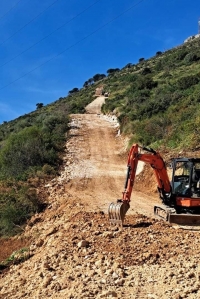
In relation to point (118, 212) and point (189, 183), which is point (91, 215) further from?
point (189, 183)

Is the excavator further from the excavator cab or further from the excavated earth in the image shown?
the excavated earth

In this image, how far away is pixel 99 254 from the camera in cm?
944

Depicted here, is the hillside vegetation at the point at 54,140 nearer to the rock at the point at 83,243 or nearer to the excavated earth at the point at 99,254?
the excavated earth at the point at 99,254

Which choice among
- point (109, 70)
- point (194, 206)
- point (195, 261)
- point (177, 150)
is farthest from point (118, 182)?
point (109, 70)

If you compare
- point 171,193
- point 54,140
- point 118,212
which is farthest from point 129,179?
point 54,140

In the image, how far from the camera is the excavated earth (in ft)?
25.2

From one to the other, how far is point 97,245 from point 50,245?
190 centimetres

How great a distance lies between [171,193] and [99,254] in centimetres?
378

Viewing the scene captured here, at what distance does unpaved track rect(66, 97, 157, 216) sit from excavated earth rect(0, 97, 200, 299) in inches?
5.3

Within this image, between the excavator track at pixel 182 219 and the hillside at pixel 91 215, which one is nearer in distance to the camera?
the hillside at pixel 91 215

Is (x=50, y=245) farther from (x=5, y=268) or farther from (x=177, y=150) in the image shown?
(x=177, y=150)

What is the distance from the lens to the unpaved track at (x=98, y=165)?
16.3 m

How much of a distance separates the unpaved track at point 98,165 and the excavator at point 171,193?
190cm

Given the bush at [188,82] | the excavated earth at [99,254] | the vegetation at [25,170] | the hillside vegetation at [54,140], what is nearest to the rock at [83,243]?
the excavated earth at [99,254]
